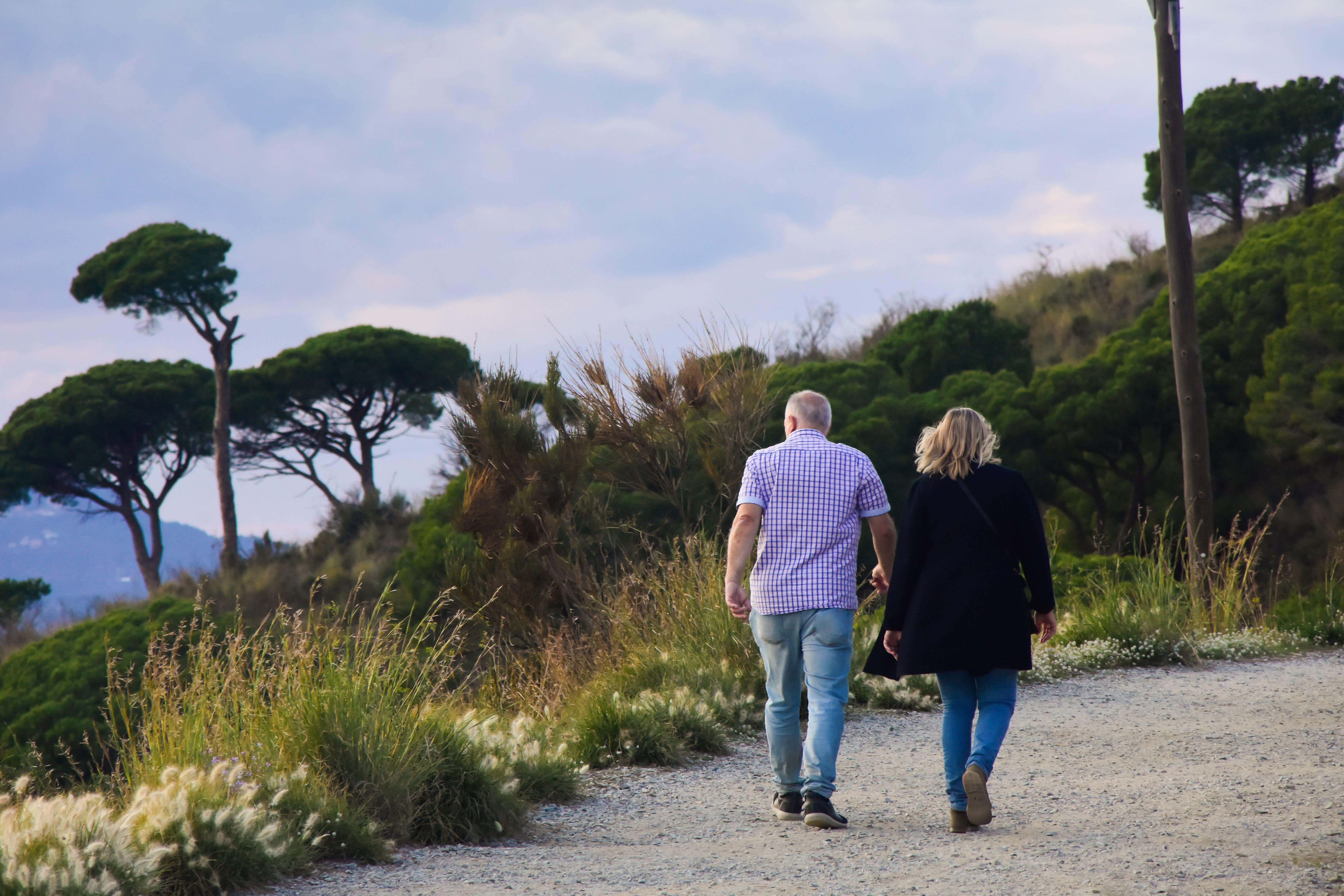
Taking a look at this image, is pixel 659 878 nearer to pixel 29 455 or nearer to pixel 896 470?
pixel 896 470

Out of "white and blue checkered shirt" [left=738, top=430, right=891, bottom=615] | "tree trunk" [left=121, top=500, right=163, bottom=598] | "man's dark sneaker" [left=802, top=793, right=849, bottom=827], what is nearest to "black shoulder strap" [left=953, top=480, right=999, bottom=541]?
"white and blue checkered shirt" [left=738, top=430, right=891, bottom=615]

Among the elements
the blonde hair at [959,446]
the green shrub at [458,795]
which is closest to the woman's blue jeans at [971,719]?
the blonde hair at [959,446]

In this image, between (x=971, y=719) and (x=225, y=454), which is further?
(x=225, y=454)

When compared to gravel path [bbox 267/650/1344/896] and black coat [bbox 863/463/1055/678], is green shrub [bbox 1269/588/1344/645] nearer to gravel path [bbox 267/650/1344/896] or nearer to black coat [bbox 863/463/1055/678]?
gravel path [bbox 267/650/1344/896]

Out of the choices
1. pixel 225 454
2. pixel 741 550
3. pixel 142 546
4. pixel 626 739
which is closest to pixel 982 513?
pixel 741 550

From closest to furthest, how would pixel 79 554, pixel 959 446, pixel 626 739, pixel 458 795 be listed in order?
1. pixel 959 446
2. pixel 458 795
3. pixel 626 739
4. pixel 79 554

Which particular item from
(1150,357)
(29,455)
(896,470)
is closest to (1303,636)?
(896,470)

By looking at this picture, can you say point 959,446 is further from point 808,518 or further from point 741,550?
point 741,550

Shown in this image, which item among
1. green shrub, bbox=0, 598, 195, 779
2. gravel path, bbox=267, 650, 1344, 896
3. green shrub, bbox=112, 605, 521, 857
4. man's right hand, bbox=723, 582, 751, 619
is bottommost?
green shrub, bbox=0, 598, 195, 779

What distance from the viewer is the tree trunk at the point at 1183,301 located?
1138cm

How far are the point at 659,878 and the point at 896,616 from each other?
1.34m

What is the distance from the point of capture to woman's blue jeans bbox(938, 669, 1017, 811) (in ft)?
14.1

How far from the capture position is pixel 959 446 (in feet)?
14.2

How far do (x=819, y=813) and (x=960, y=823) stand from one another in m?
0.54
